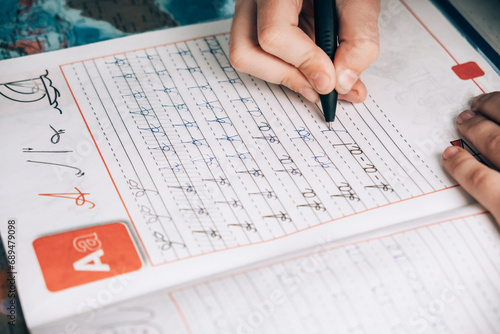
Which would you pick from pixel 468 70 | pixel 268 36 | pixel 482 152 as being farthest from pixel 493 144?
pixel 268 36

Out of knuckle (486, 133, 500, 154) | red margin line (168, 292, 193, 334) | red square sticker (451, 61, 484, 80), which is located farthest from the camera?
red square sticker (451, 61, 484, 80)

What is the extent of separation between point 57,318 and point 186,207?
155mm

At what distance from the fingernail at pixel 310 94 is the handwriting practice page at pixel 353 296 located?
0.20 m

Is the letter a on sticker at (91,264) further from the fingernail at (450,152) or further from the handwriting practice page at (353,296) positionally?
the fingernail at (450,152)

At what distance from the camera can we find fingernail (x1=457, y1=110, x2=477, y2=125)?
58cm

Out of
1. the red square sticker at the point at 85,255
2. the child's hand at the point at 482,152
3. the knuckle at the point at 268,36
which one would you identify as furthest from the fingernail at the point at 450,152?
the red square sticker at the point at 85,255

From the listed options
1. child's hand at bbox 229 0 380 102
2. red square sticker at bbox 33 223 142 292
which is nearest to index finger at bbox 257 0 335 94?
child's hand at bbox 229 0 380 102

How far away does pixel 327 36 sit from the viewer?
1.91 ft

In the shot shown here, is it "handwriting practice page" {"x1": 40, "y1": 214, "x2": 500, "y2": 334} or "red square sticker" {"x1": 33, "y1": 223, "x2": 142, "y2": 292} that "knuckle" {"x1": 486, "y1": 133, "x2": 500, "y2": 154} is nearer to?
"handwriting practice page" {"x1": 40, "y1": 214, "x2": 500, "y2": 334}

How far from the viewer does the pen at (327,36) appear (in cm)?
58

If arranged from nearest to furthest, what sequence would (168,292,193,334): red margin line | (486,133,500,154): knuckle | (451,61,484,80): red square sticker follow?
(168,292,193,334): red margin line → (486,133,500,154): knuckle → (451,61,484,80): red square sticker

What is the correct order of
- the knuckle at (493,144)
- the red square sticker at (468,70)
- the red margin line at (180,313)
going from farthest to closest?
1. the red square sticker at (468,70)
2. the knuckle at (493,144)
3. the red margin line at (180,313)

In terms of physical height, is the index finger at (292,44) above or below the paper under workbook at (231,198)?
above

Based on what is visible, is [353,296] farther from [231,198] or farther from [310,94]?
[310,94]
